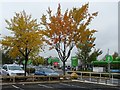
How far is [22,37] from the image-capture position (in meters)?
29.1

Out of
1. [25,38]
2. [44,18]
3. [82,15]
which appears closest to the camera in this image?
[25,38]

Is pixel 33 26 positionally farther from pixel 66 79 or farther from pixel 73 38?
pixel 66 79

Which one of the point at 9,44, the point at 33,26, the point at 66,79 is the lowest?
the point at 66,79

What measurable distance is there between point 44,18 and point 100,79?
10.4m

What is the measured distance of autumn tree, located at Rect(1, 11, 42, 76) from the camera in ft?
95.8

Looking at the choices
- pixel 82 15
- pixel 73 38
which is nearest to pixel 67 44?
pixel 73 38

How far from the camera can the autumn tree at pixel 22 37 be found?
29203 mm

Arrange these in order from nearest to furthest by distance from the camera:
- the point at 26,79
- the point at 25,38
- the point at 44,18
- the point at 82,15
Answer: the point at 26,79
the point at 25,38
the point at 82,15
the point at 44,18

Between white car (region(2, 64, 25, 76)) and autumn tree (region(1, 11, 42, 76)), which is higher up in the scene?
autumn tree (region(1, 11, 42, 76))

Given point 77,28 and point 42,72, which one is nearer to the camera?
point 77,28

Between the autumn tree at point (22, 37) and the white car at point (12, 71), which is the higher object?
the autumn tree at point (22, 37)

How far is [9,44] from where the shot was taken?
97.2ft

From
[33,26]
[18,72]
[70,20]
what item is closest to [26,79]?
[18,72]

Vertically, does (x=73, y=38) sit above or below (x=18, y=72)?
above
